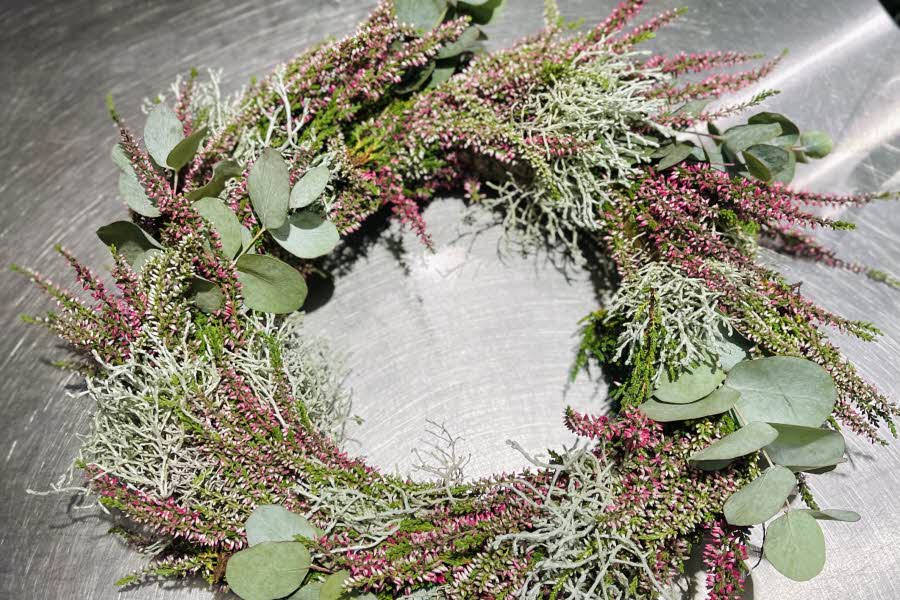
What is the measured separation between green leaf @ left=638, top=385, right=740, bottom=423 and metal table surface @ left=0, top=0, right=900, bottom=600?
0.72 feet

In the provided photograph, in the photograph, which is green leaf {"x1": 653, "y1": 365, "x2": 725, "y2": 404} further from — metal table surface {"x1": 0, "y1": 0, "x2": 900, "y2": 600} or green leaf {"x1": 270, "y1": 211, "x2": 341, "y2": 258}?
→ green leaf {"x1": 270, "y1": 211, "x2": 341, "y2": 258}

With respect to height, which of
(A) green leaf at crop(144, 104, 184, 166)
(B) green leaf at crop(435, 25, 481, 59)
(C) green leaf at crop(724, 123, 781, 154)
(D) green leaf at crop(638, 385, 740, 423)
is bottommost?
(D) green leaf at crop(638, 385, 740, 423)

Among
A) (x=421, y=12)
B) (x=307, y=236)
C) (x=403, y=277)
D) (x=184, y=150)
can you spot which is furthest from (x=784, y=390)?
(x=184, y=150)

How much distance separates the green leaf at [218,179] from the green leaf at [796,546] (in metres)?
1.03

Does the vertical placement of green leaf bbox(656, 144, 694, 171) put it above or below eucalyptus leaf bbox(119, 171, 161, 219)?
below

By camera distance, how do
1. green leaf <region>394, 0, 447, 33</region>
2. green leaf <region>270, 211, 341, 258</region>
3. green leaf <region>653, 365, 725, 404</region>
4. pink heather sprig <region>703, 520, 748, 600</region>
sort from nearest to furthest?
1. pink heather sprig <region>703, 520, 748, 600</region>
2. green leaf <region>653, 365, 725, 404</region>
3. green leaf <region>270, 211, 341, 258</region>
4. green leaf <region>394, 0, 447, 33</region>

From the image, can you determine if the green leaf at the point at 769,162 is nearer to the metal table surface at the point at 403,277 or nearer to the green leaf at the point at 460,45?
the metal table surface at the point at 403,277

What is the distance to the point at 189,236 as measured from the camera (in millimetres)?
993

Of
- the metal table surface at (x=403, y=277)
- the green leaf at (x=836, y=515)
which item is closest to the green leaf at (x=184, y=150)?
the metal table surface at (x=403, y=277)

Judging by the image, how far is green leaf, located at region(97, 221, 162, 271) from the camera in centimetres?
105

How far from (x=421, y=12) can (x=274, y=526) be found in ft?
3.11

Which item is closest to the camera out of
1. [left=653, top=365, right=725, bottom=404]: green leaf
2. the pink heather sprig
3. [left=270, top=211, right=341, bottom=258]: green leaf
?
the pink heather sprig

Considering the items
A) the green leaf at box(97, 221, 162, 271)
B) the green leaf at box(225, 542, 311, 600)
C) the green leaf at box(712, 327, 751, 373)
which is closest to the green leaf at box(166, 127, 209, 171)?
the green leaf at box(97, 221, 162, 271)

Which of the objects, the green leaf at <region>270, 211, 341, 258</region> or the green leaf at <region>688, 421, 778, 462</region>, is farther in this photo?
the green leaf at <region>270, 211, 341, 258</region>
